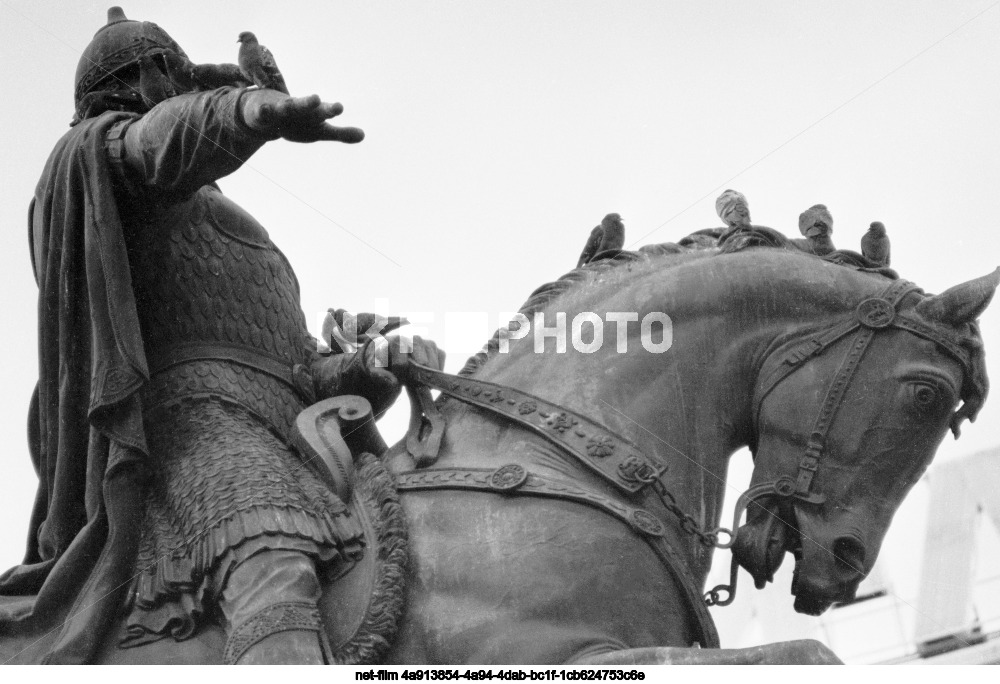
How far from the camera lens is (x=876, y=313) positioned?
597 centimetres

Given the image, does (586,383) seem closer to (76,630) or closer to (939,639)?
(76,630)

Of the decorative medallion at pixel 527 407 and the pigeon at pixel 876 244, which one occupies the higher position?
the pigeon at pixel 876 244

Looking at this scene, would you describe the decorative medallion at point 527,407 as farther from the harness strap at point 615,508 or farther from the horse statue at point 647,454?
the harness strap at point 615,508

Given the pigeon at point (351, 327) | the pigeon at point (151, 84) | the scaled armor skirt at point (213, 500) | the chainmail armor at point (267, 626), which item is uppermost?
the pigeon at point (151, 84)

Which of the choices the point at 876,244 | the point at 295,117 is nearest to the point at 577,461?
the point at 295,117

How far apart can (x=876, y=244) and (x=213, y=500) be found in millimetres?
2892

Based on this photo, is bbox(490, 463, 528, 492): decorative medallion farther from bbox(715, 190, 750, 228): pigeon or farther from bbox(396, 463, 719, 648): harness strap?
bbox(715, 190, 750, 228): pigeon

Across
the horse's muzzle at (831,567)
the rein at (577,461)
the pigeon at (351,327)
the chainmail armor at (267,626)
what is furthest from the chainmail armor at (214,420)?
the horse's muzzle at (831,567)

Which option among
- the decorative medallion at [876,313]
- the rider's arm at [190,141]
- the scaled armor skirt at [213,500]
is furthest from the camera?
the decorative medallion at [876,313]

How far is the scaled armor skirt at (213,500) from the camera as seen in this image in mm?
5309

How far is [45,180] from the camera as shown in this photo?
6395 millimetres

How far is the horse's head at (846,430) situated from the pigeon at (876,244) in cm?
55

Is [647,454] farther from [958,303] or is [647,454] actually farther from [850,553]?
[958,303]

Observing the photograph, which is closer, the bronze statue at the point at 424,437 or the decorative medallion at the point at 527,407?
the bronze statue at the point at 424,437
